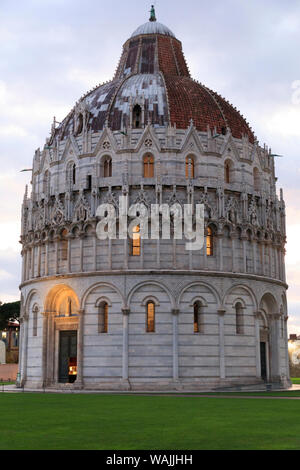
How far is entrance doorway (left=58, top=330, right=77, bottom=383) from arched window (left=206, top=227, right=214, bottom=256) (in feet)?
44.7

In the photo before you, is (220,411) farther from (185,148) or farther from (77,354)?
(185,148)

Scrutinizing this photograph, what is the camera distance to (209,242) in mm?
53375

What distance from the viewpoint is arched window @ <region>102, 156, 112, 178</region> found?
180 feet

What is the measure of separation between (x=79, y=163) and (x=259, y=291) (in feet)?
65.9

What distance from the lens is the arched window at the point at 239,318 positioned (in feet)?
174

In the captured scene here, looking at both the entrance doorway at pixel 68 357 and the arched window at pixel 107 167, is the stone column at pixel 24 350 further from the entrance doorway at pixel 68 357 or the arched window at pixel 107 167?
the arched window at pixel 107 167

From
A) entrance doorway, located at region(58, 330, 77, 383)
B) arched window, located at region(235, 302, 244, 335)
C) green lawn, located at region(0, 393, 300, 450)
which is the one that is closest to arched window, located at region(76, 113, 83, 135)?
entrance doorway, located at region(58, 330, 77, 383)

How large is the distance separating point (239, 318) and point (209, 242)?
→ 7.10m

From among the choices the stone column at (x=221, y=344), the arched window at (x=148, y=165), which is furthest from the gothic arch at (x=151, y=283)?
the arched window at (x=148, y=165)

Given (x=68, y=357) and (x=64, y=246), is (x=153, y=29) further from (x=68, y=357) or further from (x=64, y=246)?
(x=68, y=357)

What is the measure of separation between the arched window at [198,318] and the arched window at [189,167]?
11524 mm

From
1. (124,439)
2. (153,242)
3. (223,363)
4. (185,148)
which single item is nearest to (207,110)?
(185,148)

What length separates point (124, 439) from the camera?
1666 cm

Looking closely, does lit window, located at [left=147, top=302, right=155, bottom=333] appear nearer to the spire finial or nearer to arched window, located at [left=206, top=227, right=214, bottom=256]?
arched window, located at [left=206, top=227, right=214, bottom=256]
